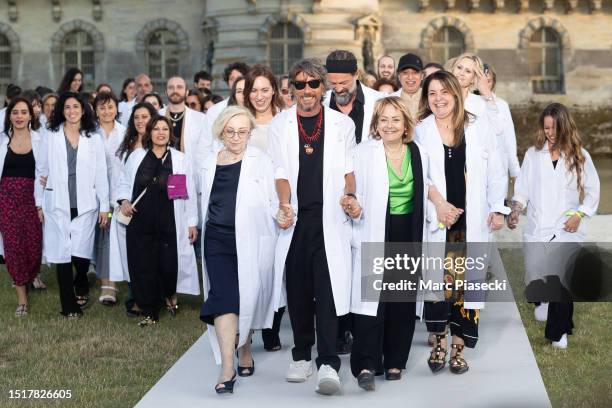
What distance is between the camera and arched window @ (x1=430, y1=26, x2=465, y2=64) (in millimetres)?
31219

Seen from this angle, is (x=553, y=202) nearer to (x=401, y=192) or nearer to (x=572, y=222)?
(x=572, y=222)

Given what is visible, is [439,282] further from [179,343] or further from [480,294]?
[179,343]

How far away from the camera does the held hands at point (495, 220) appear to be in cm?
764

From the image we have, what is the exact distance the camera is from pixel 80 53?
103 feet

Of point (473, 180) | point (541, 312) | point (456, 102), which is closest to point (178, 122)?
point (541, 312)

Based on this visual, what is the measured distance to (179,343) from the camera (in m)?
8.99

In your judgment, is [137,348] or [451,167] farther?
[137,348]

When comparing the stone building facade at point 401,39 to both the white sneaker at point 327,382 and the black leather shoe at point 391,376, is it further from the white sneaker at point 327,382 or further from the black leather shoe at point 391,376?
the white sneaker at point 327,382

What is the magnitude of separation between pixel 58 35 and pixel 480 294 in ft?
84.2

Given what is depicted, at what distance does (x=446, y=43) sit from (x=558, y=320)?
2319 centimetres

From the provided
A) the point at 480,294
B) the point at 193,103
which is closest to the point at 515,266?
the point at 193,103

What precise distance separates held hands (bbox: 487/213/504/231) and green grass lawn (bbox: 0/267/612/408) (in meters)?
0.99

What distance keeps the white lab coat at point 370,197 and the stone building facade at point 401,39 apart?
23.4 metres

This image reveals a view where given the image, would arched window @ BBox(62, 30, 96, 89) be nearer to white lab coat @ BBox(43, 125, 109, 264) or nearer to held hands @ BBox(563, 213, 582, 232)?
white lab coat @ BBox(43, 125, 109, 264)
